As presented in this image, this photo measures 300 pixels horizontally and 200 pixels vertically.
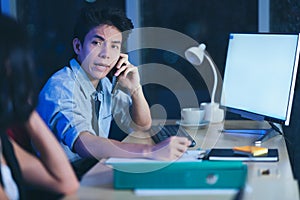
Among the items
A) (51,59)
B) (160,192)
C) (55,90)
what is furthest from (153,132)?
(51,59)

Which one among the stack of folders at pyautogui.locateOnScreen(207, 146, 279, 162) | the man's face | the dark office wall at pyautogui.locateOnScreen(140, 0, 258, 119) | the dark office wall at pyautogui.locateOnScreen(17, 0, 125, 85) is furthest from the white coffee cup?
the dark office wall at pyautogui.locateOnScreen(17, 0, 125, 85)

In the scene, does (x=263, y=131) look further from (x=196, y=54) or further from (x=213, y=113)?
(x=196, y=54)

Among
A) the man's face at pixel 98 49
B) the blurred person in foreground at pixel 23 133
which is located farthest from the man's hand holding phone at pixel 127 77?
the blurred person in foreground at pixel 23 133

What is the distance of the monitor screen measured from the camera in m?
2.26

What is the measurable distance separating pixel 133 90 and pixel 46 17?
140 cm

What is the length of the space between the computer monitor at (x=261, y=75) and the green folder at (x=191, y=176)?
80cm

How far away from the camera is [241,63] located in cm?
261

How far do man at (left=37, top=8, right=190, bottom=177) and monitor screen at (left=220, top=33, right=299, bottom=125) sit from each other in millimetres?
456

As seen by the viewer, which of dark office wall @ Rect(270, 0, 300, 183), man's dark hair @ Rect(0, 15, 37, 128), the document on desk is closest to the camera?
man's dark hair @ Rect(0, 15, 37, 128)

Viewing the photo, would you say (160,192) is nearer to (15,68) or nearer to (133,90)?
(15,68)

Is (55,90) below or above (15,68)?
below

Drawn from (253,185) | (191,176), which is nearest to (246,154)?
(253,185)

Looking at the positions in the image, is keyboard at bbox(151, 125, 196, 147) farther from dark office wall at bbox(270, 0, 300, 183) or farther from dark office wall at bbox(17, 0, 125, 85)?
dark office wall at bbox(17, 0, 125, 85)

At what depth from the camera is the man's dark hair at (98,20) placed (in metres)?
2.51
